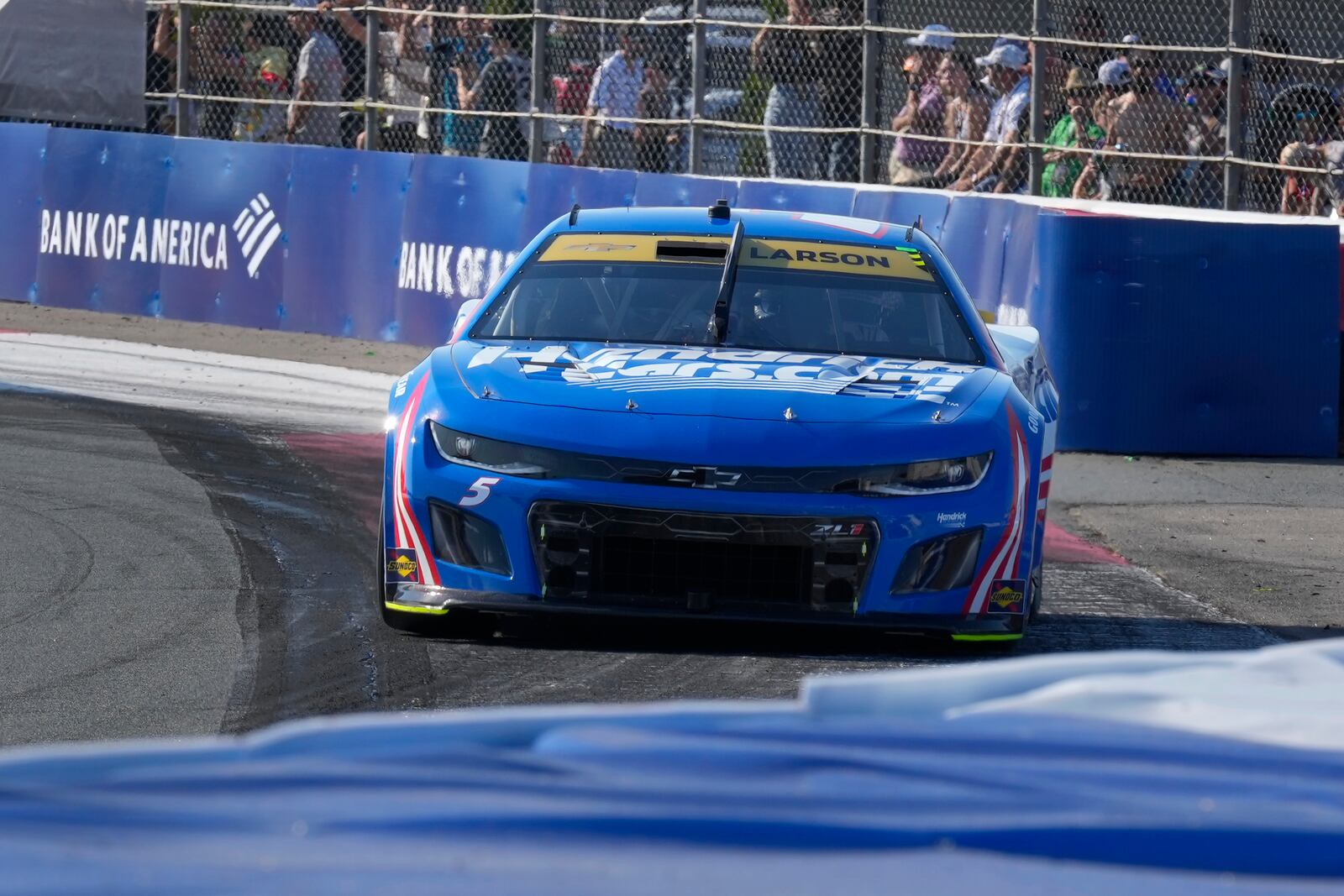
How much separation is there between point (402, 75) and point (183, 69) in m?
2.45

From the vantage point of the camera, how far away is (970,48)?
1320 cm

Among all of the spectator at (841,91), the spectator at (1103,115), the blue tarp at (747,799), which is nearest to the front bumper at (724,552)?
the blue tarp at (747,799)

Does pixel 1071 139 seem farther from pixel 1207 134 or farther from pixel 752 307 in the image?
pixel 752 307

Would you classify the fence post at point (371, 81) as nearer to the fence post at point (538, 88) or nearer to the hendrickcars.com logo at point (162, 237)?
the hendrickcars.com logo at point (162, 237)

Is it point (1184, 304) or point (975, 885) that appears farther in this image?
point (1184, 304)

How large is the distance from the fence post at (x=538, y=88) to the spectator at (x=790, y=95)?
6.09 feet

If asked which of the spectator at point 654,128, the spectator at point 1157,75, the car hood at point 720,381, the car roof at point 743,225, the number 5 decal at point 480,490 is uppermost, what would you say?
the spectator at point 1157,75

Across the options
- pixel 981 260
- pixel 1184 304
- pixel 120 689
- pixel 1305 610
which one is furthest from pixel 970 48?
pixel 120 689

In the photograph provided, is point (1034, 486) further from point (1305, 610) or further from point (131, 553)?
point (131, 553)

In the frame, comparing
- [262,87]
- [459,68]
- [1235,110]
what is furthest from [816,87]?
[262,87]

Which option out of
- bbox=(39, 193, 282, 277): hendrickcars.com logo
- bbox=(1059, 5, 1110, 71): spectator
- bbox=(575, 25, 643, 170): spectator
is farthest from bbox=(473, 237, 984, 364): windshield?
bbox=(39, 193, 282, 277): hendrickcars.com logo

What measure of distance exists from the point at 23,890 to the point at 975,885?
891mm

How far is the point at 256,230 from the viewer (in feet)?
50.6

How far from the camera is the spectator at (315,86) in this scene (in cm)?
1600
